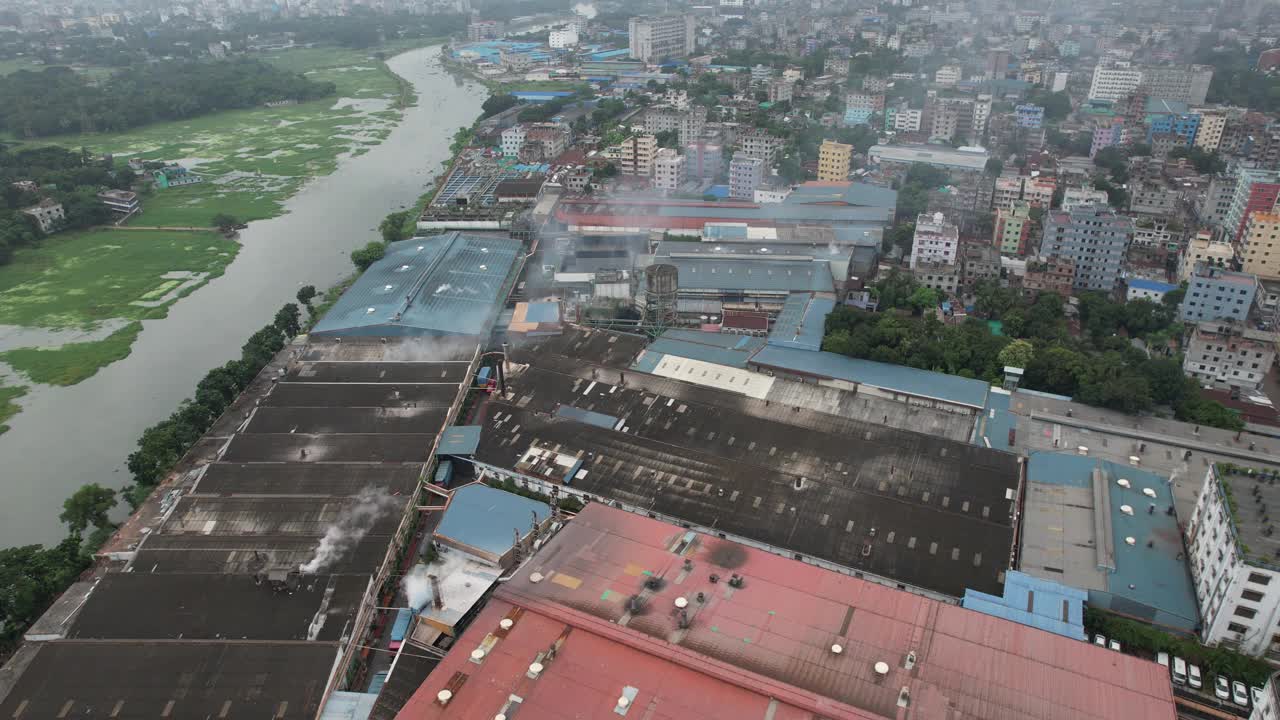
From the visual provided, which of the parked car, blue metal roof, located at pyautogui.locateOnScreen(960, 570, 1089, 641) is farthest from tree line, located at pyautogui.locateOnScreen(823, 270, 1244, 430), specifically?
the parked car

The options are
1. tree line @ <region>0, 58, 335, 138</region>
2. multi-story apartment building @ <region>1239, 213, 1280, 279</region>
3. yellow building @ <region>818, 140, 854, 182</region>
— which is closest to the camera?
multi-story apartment building @ <region>1239, 213, 1280, 279</region>

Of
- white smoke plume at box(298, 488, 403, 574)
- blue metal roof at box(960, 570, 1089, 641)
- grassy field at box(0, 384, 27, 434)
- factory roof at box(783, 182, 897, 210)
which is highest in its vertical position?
factory roof at box(783, 182, 897, 210)

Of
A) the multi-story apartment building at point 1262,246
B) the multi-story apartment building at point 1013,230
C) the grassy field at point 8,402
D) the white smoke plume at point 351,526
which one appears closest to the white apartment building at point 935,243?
the multi-story apartment building at point 1013,230

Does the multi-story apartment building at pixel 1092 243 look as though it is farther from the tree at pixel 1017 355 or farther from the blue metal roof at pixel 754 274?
the blue metal roof at pixel 754 274

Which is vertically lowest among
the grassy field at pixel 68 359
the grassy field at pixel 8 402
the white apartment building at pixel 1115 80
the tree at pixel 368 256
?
the grassy field at pixel 8 402

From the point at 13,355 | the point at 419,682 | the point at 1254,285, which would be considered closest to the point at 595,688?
the point at 419,682

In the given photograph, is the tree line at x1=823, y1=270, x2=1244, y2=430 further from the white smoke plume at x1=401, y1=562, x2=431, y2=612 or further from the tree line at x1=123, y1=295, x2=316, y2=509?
the tree line at x1=123, y1=295, x2=316, y2=509
